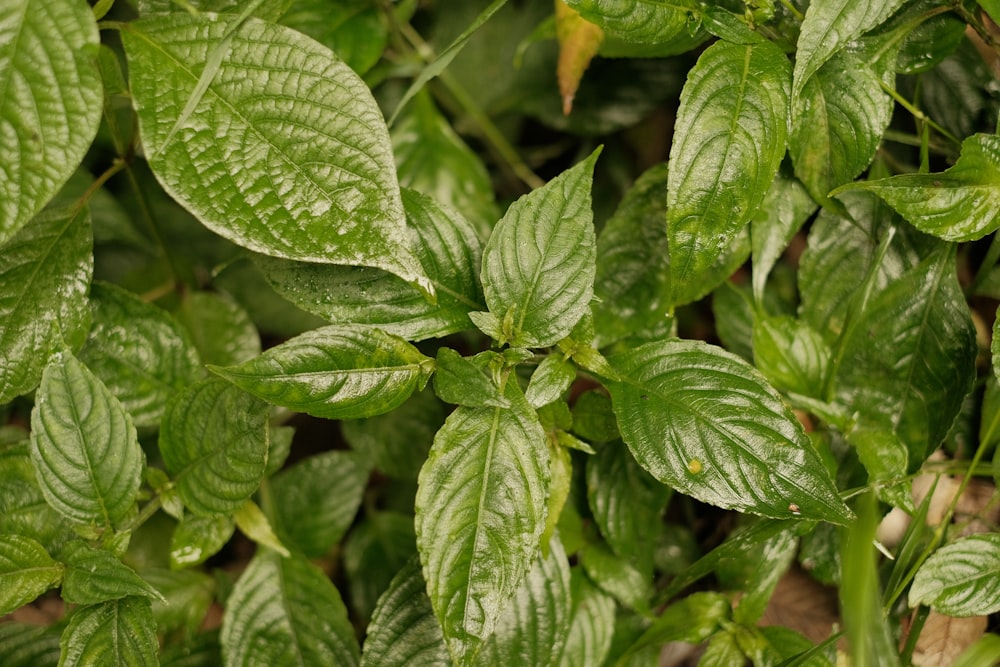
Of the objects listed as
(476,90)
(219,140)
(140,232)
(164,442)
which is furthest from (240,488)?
(476,90)

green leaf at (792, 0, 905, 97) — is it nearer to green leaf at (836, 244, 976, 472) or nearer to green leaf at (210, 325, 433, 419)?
green leaf at (836, 244, 976, 472)

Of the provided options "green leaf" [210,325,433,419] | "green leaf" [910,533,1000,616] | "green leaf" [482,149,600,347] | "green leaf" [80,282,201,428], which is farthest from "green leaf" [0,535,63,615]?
"green leaf" [910,533,1000,616]

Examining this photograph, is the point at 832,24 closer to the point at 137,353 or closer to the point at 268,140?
the point at 268,140

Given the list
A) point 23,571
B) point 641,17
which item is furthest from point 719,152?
point 23,571

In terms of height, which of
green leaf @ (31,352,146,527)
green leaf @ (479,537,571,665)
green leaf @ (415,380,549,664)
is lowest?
green leaf @ (479,537,571,665)

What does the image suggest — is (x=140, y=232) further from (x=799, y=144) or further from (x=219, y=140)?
(x=799, y=144)

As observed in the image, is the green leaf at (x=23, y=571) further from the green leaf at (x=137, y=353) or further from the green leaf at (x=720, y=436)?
the green leaf at (x=720, y=436)

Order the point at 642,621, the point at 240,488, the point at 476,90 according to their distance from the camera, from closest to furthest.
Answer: the point at 240,488 < the point at 642,621 < the point at 476,90
